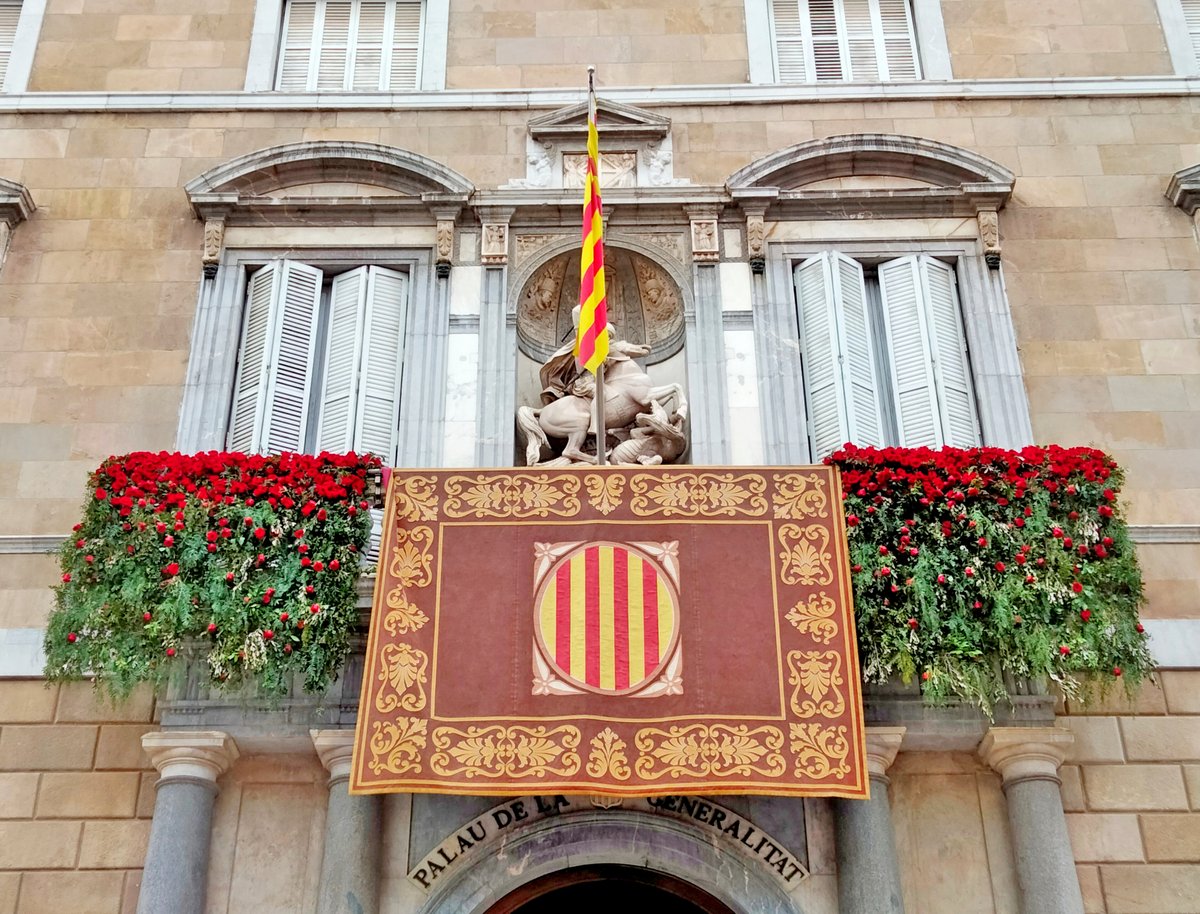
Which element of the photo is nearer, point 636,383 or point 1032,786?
point 1032,786

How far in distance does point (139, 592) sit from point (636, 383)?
4.67 m

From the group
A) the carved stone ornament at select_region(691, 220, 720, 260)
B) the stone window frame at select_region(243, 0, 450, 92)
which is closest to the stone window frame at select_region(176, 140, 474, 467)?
the stone window frame at select_region(243, 0, 450, 92)

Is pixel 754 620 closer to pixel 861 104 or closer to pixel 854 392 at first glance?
pixel 854 392

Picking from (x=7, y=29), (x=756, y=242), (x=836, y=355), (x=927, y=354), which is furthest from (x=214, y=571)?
(x=7, y=29)

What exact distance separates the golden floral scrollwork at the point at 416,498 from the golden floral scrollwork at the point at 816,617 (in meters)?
2.86

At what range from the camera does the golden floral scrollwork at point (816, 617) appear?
34.1 ft

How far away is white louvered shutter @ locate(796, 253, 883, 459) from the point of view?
42.1ft

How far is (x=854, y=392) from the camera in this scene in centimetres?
1297

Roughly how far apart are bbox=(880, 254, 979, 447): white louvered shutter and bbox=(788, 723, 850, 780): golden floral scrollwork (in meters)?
3.65

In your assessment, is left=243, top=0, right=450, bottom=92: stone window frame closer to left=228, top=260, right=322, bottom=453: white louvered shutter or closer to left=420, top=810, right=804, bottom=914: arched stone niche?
left=228, top=260, right=322, bottom=453: white louvered shutter

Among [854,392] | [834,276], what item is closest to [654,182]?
[834,276]

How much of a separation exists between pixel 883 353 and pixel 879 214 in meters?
1.47

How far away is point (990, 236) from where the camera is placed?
44.8 feet

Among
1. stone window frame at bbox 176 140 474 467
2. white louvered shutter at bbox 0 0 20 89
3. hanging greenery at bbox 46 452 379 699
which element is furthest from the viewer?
white louvered shutter at bbox 0 0 20 89
